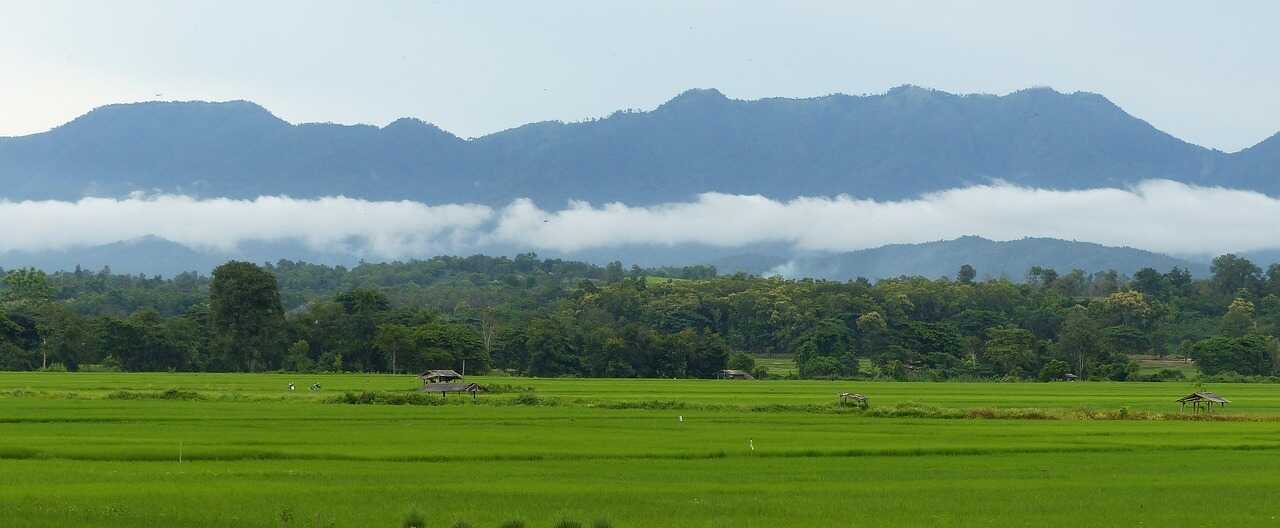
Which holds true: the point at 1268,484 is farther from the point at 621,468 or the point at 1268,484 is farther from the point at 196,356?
the point at 196,356

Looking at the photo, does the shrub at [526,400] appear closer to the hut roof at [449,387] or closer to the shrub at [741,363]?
the hut roof at [449,387]

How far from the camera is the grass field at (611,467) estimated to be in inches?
930

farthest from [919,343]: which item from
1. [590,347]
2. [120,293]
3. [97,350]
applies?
[120,293]

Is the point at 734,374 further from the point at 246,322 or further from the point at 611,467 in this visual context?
the point at 611,467

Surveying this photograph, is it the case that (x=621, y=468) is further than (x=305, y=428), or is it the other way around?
(x=305, y=428)

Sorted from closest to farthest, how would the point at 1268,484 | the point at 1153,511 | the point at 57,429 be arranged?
the point at 1153,511 → the point at 1268,484 → the point at 57,429

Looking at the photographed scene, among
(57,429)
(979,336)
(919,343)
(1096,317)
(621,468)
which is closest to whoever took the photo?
(621,468)

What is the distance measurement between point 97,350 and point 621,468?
84.8 m

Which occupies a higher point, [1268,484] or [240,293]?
[240,293]

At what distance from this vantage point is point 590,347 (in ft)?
366

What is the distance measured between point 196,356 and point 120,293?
70046mm

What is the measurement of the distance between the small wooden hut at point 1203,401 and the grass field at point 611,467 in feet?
10.3

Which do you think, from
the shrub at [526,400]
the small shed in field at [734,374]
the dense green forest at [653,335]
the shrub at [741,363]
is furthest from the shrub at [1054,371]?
the shrub at [526,400]

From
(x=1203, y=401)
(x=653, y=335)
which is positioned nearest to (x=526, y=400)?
(x=1203, y=401)
